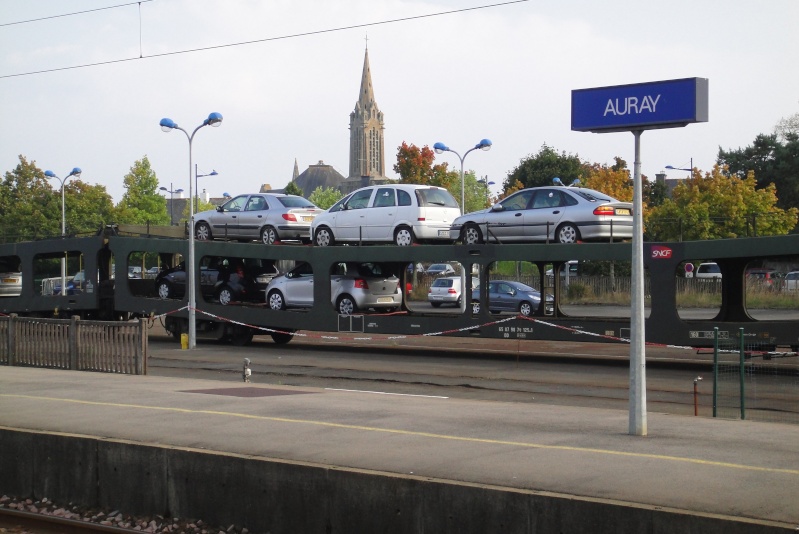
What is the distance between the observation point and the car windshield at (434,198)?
2431 cm

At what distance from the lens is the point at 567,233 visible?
22.0 m

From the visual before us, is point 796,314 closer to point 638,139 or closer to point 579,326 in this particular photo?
point 579,326

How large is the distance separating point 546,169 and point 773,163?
16029mm

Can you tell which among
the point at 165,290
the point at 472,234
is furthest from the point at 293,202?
the point at 472,234

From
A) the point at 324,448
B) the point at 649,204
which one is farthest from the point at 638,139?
the point at 649,204

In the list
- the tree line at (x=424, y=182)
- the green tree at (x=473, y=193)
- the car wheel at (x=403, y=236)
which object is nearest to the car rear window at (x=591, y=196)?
the car wheel at (x=403, y=236)

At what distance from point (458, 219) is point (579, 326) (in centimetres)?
443

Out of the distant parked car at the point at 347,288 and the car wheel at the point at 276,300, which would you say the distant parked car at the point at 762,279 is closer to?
the distant parked car at the point at 347,288

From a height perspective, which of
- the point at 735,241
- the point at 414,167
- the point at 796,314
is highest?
the point at 414,167

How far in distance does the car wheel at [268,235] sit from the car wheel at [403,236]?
4246 mm

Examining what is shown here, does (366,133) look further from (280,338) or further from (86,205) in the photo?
(280,338)

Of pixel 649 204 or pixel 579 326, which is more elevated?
pixel 649 204

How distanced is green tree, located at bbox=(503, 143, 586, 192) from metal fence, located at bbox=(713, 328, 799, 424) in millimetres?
43900

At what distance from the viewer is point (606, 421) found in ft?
37.7
